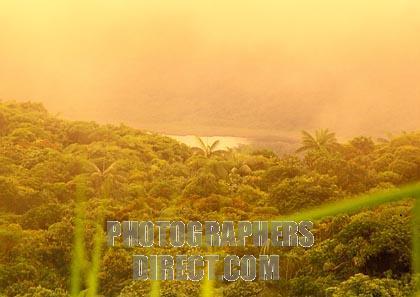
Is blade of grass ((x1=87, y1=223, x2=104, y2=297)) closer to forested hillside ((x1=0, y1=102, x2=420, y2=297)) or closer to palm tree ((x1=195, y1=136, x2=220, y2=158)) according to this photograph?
forested hillside ((x1=0, y1=102, x2=420, y2=297))

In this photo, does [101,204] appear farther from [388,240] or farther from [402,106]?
[402,106]

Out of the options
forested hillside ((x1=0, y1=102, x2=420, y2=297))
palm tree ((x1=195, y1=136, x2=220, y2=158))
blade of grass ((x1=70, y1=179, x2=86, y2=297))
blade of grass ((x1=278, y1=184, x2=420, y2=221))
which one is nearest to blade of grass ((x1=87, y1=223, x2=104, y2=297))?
blade of grass ((x1=70, y1=179, x2=86, y2=297))

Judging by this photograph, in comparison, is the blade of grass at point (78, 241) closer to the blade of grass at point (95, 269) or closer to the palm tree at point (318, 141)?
the blade of grass at point (95, 269)

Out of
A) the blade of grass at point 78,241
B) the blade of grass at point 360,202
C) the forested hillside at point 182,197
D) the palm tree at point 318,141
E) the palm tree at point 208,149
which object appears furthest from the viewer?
the palm tree at point 208,149

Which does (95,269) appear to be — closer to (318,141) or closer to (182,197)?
(182,197)

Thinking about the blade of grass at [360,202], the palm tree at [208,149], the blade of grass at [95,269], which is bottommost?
the blade of grass at [95,269]

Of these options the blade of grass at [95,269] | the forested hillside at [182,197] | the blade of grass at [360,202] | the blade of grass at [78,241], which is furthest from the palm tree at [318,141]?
the blade of grass at [360,202]

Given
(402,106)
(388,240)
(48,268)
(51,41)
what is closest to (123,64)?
(51,41)
